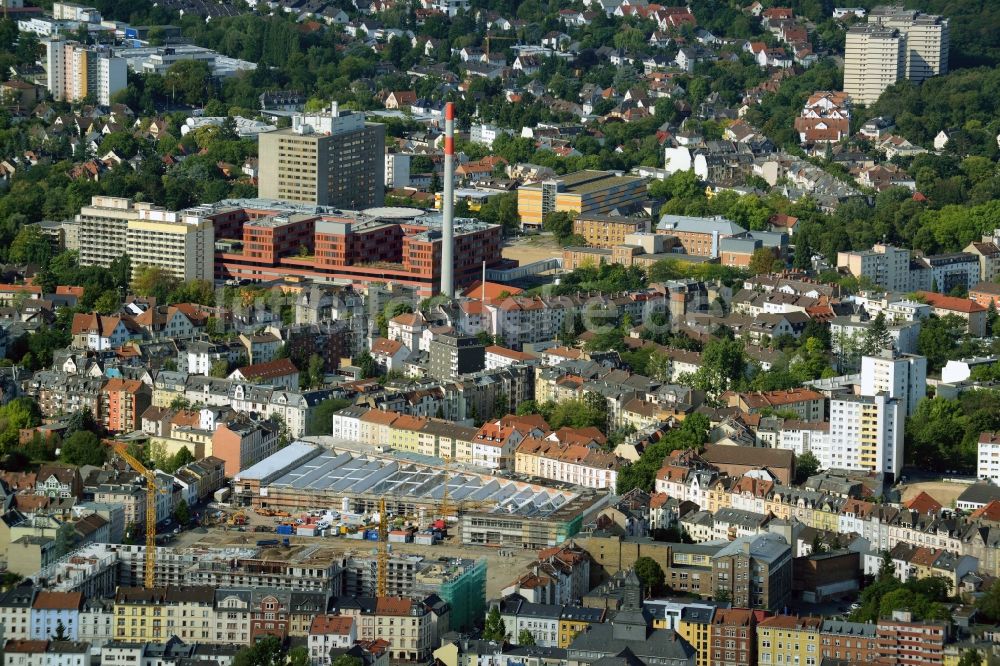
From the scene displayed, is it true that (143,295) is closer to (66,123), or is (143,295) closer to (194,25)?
Result: (66,123)

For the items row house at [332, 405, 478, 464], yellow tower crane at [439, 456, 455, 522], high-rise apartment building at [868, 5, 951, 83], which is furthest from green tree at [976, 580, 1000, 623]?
high-rise apartment building at [868, 5, 951, 83]

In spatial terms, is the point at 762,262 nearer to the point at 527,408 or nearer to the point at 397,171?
the point at 527,408

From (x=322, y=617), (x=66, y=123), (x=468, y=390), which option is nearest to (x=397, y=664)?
(x=322, y=617)

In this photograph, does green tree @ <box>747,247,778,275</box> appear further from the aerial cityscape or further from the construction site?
the construction site

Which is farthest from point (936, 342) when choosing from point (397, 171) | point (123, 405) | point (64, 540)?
point (397, 171)

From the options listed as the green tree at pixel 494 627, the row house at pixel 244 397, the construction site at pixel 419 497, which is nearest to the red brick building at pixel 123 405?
the row house at pixel 244 397

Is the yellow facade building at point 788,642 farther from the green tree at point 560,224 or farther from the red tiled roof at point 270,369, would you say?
the green tree at point 560,224
